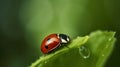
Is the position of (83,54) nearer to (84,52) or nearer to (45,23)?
(84,52)

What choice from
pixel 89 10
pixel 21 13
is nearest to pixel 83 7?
pixel 89 10

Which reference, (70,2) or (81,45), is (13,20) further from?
(81,45)

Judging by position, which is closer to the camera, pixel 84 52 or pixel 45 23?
pixel 84 52

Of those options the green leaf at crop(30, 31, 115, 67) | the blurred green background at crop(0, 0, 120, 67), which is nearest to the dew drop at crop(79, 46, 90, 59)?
the green leaf at crop(30, 31, 115, 67)

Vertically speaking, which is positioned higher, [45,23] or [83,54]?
[83,54]

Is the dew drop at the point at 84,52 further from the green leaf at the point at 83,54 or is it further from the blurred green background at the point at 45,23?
the blurred green background at the point at 45,23

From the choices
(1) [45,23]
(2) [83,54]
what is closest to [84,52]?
(2) [83,54]
